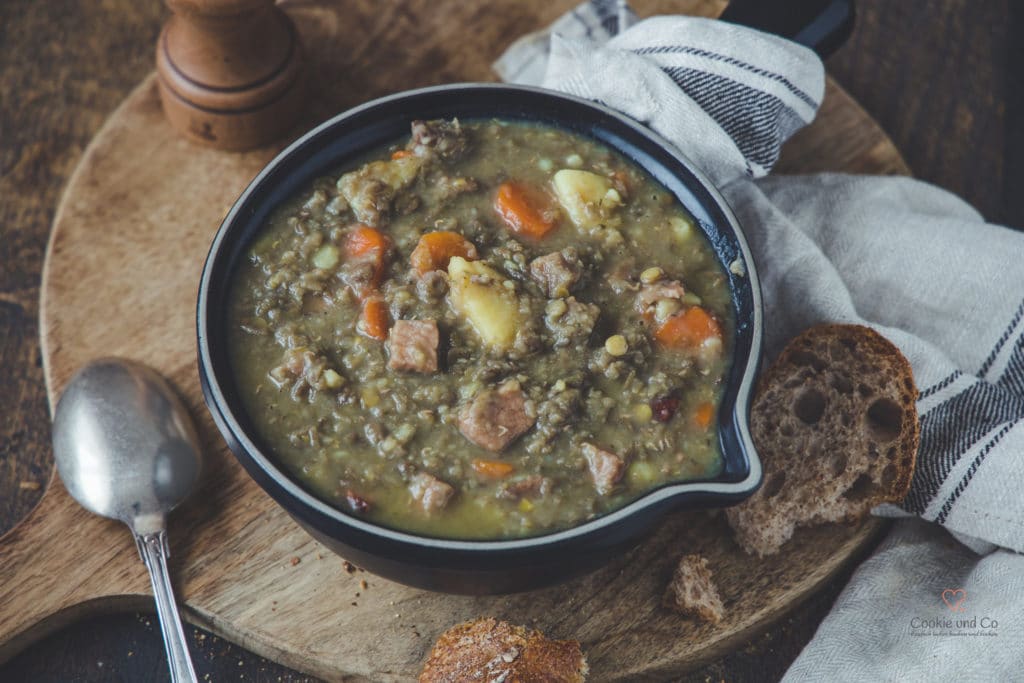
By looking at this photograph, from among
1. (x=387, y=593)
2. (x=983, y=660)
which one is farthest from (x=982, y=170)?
(x=387, y=593)

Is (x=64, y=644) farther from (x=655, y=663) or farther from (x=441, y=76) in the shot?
(x=441, y=76)

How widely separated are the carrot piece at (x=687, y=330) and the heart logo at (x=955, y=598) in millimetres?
1343

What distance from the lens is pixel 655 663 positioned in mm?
3793

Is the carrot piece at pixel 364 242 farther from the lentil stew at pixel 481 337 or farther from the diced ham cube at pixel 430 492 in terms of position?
the diced ham cube at pixel 430 492

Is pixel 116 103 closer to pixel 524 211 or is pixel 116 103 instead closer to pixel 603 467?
pixel 524 211

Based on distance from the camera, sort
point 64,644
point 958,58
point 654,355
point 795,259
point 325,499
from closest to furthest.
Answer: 1. point 325,499
2. point 654,355
3. point 64,644
4. point 795,259
5. point 958,58

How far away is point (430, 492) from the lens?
3.34 meters

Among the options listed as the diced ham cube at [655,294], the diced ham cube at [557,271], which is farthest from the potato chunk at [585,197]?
the diced ham cube at [655,294]

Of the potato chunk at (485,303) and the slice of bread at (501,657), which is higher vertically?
the potato chunk at (485,303)

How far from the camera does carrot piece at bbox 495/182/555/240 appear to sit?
12.8ft

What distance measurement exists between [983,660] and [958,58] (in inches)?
129

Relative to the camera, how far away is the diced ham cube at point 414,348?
11.6 feet

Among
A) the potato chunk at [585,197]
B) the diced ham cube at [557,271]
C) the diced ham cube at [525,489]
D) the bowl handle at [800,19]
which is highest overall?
the bowl handle at [800,19]

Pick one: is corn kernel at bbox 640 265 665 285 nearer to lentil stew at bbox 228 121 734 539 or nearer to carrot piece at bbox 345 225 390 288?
lentil stew at bbox 228 121 734 539
